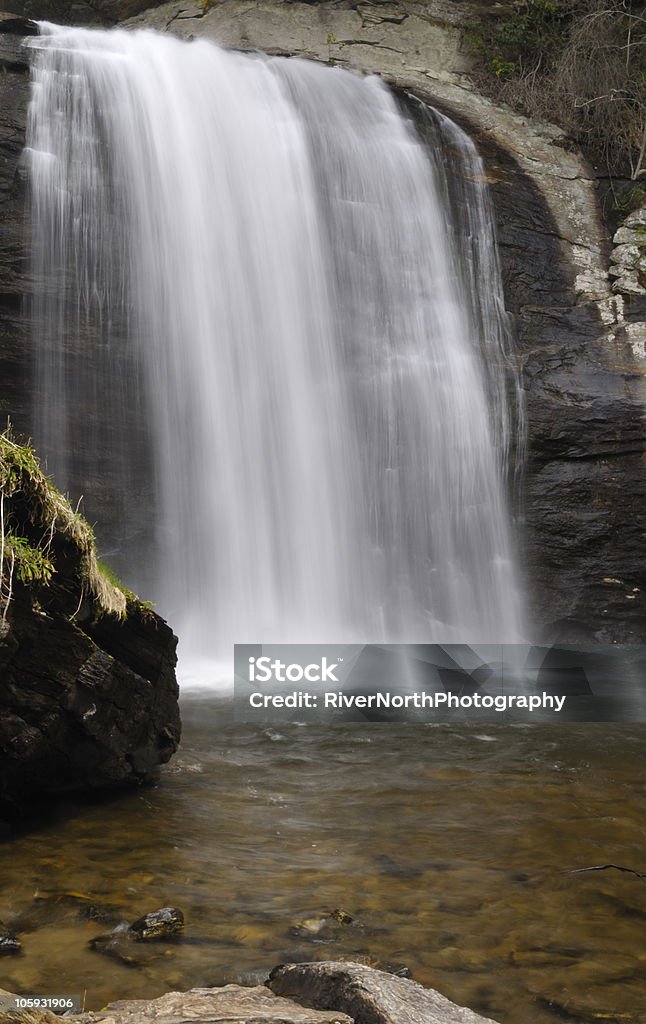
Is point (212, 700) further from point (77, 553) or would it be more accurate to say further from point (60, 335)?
point (60, 335)

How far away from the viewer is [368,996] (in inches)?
87.4

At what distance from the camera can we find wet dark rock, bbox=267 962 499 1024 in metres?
2.19

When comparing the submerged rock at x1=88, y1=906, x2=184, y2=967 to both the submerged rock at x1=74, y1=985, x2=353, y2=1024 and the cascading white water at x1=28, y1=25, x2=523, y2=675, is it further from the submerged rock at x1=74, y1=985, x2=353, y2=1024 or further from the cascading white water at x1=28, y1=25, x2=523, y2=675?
the cascading white water at x1=28, y1=25, x2=523, y2=675

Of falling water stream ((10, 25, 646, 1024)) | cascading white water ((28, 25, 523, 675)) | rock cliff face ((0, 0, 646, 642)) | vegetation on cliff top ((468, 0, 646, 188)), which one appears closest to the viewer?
falling water stream ((10, 25, 646, 1024))

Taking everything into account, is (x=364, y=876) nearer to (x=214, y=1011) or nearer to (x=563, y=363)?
(x=214, y=1011)

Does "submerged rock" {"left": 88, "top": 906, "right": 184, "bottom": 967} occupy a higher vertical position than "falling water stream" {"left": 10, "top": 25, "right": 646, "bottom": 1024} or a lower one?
lower

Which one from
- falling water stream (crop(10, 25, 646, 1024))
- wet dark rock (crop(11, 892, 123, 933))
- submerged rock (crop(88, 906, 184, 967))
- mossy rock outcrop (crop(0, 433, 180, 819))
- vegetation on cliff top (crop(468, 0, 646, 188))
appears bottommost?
submerged rock (crop(88, 906, 184, 967))

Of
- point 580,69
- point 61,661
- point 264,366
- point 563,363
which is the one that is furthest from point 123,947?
point 580,69

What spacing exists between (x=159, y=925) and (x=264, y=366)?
840cm

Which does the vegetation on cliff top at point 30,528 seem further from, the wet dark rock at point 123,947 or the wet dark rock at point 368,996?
the wet dark rock at point 368,996

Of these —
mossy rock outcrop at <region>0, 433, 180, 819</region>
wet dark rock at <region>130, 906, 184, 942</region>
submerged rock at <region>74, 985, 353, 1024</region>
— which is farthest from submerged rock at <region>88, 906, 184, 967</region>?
mossy rock outcrop at <region>0, 433, 180, 819</region>

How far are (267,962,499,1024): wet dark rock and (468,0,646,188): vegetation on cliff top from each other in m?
13.3

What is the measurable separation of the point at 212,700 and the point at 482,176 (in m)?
9.19

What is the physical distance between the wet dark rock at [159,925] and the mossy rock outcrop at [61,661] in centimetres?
124
